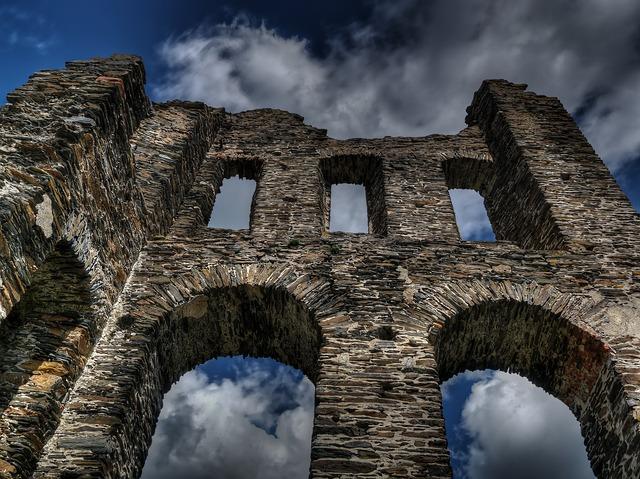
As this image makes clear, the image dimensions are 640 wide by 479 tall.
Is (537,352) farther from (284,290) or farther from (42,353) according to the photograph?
(42,353)

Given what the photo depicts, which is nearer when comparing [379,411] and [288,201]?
[379,411]

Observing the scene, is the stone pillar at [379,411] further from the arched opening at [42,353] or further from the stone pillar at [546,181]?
the stone pillar at [546,181]

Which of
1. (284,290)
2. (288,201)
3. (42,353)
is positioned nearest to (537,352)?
(284,290)

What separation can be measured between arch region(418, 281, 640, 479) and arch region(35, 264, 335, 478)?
4.87 ft

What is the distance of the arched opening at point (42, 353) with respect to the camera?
4.38 m

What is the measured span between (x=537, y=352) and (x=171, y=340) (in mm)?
4211

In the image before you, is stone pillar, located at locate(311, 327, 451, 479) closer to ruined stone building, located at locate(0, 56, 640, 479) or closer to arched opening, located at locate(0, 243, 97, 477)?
ruined stone building, located at locate(0, 56, 640, 479)

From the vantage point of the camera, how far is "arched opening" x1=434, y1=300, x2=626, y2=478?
221 inches

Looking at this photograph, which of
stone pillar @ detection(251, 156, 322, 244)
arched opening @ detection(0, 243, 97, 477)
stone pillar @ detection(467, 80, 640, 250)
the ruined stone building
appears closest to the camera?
arched opening @ detection(0, 243, 97, 477)

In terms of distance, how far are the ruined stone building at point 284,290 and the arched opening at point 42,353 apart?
0.05 ft

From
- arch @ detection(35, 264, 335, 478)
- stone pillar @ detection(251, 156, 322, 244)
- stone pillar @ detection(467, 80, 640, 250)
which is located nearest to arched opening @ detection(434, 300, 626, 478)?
stone pillar @ detection(467, 80, 640, 250)

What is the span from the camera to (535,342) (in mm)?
Answer: 6215

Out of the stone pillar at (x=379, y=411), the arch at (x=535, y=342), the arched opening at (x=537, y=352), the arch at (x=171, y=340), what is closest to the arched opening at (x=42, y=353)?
the arch at (x=171, y=340)

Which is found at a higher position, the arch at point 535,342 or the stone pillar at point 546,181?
the stone pillar at point 546,181
